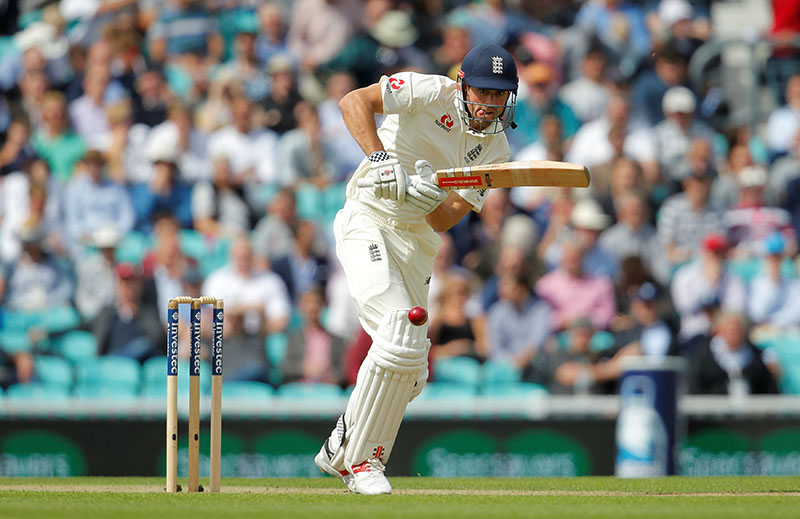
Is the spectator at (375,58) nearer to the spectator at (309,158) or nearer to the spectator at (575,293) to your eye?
the spectator at (309,158)

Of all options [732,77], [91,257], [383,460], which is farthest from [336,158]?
[383,460]

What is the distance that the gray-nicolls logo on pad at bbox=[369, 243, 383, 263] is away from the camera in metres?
6.12

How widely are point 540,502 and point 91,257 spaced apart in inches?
259

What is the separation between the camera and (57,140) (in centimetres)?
1275

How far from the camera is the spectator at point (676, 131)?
473 inches

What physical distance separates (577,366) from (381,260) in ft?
12.9

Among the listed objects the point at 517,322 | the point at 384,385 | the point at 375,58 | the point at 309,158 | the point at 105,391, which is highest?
the point at 375,58

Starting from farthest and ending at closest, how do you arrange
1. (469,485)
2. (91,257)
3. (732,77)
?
(732,77), (91,257), (469,485)

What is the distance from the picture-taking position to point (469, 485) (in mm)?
7125

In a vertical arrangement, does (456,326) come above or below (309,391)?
above

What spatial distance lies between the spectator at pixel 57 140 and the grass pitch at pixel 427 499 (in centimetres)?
564

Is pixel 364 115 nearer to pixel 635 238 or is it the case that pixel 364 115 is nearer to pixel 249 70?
pixel 635 238

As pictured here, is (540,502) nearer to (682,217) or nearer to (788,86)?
(682,217)

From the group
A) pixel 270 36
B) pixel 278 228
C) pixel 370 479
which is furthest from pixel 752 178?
pixel 370 479
